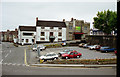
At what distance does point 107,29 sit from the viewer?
4219 cm

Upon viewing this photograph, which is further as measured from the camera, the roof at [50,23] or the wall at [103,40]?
the roof at [50,23]

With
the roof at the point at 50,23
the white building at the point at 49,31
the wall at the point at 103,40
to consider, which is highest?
the roof at the point at 50,23

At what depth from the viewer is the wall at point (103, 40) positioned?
37.3m

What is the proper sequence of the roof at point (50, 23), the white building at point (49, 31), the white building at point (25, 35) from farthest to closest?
the white building at point (25, 35) < the roof at point (50, 23) < the white building at point (49, 31)

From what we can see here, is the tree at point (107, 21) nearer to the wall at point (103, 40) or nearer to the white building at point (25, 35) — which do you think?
the wall at point (103, 40)

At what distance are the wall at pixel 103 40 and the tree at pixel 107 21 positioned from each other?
305 centimetres

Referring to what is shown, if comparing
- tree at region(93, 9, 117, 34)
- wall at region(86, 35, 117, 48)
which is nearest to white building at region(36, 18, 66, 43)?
wall at region(86, 35, 117, 48)

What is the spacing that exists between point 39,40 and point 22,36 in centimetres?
948

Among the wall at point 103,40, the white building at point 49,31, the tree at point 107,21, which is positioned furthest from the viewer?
the white building at point 49,31

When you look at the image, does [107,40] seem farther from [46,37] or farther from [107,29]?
[46,37]

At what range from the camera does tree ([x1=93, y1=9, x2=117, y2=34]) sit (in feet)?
135

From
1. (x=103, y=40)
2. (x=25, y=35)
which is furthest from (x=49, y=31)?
(x=103, y=40)

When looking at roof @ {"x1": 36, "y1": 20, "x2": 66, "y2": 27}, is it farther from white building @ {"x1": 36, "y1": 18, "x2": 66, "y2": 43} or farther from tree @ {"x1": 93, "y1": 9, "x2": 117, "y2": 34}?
tree @ {"x1": 93, "y1": 9, "x2": 117, "y2": 34}

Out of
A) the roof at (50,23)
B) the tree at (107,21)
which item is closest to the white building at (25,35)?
the roof at (50,23)
